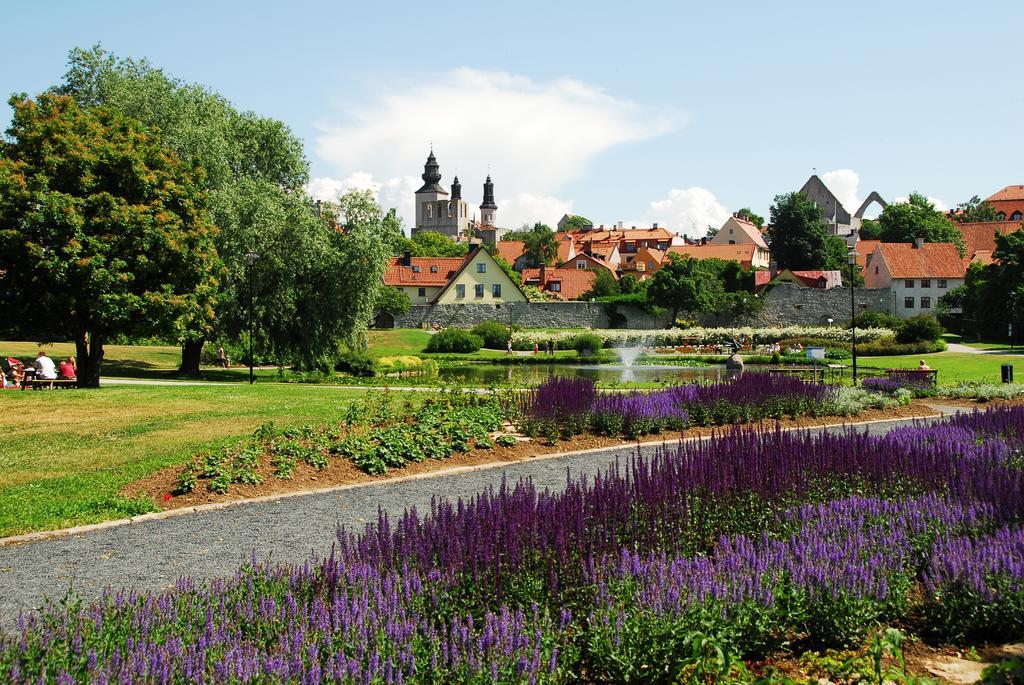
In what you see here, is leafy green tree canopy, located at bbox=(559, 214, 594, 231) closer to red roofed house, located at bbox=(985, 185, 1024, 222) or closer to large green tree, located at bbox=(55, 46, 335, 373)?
red roofed house, located at bbox=(985, 185, 1024, 222)

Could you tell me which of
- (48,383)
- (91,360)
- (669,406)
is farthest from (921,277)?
(48,383)

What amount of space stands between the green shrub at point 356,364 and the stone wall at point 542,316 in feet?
111

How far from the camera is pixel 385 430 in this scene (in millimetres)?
12250

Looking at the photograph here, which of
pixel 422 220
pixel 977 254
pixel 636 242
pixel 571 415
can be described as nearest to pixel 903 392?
pixel 571 415

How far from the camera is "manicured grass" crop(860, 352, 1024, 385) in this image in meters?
28.2

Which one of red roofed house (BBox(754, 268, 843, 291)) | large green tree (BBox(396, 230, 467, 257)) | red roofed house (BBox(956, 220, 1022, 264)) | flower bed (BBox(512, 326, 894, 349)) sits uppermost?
large green tree (BBox(396, 230, 467, 257))

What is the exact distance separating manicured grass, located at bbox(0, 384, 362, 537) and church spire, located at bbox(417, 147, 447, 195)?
561 feet

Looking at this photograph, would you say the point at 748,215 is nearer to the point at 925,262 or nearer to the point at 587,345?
the point at 925,262

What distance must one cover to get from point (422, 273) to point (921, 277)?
41.2 metres

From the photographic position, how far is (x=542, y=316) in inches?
2643

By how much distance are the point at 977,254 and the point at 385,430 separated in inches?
3223

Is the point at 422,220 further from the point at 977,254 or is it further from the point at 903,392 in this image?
the point at 903,392

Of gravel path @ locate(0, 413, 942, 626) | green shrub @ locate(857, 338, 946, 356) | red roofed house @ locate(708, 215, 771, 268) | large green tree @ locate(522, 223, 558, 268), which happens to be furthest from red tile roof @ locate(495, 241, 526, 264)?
gravel path @ locate(0, 413, 942, 626)

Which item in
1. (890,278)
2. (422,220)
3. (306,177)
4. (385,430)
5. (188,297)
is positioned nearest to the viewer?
(385,430)
